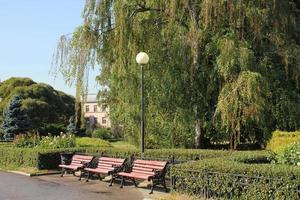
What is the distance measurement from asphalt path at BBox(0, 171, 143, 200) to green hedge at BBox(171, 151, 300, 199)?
1767mm

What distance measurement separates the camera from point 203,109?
2075 cm

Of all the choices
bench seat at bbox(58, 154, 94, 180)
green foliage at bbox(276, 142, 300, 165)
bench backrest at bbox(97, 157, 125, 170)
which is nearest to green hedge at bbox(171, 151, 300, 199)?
green foliage at bbox(276, 142, 300, 165)

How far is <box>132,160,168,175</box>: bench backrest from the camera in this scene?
44.8 feet

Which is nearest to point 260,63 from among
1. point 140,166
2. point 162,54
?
point 162,54

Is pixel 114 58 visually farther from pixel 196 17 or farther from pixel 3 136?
pixel 3 136

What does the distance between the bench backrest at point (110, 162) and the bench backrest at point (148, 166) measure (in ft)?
3.52

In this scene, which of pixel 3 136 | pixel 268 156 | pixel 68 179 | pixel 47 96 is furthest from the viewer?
pixel 47 96

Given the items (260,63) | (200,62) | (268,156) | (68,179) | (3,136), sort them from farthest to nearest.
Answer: (3,136), (200,62), (260,63), (68,179), (268,156)

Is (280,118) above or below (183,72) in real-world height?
below

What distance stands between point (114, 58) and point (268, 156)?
9322 millimetres

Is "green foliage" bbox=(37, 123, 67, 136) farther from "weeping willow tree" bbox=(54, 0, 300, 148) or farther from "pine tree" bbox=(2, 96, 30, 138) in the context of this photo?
"weeping willow tree" bbox=(54, 0, 300, 148)

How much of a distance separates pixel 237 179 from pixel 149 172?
396 centimetres

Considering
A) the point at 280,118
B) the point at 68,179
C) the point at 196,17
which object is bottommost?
the point at 68,179

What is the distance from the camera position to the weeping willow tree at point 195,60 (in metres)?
18.6
